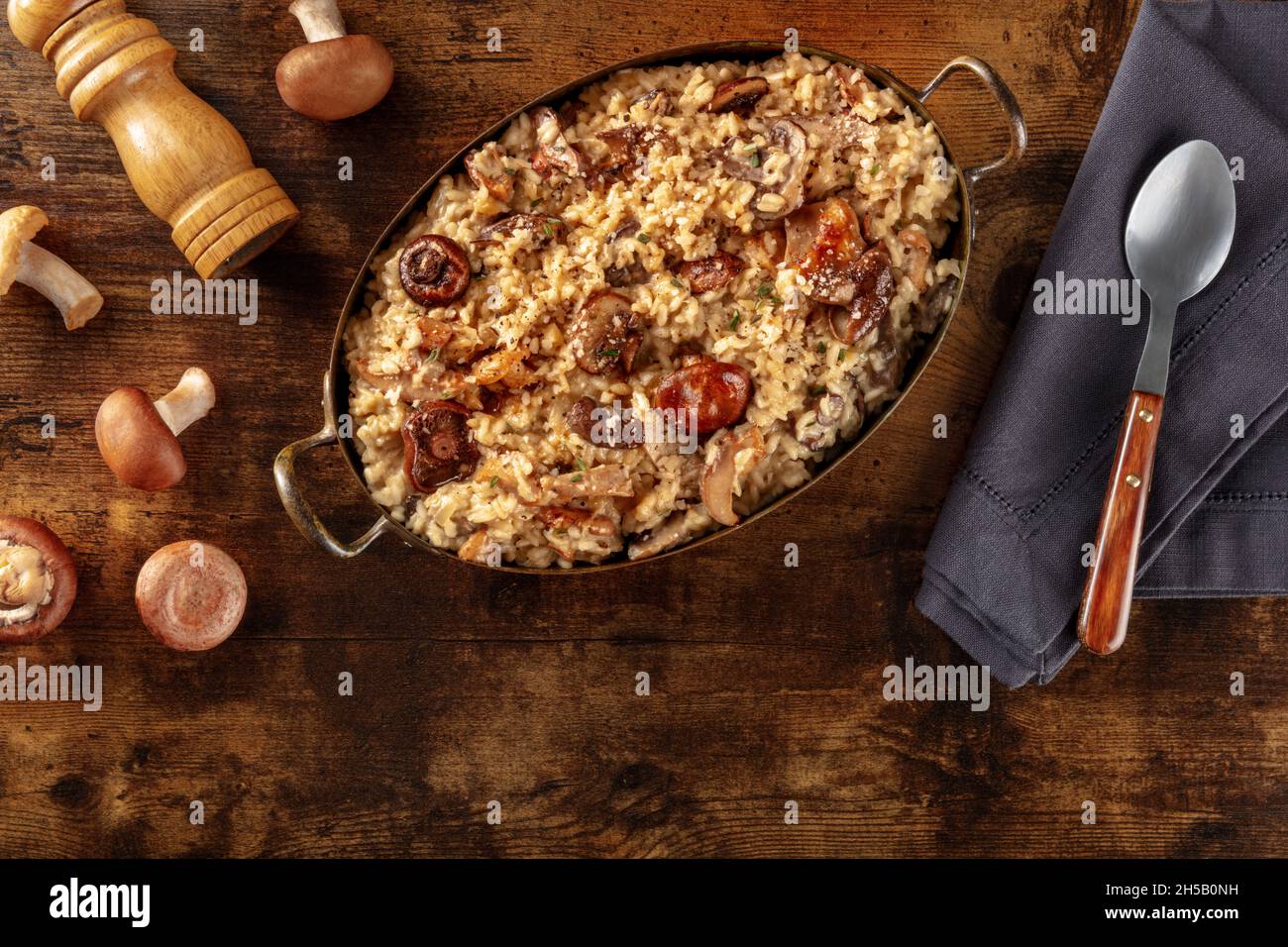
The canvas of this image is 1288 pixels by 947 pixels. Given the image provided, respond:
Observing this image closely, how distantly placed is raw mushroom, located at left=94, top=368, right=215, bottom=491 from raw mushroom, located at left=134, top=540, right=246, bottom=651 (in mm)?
214

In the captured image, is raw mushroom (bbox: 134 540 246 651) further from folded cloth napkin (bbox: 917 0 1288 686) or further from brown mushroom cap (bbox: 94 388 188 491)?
folded cloth napkin (bbox: 917 0 1288 686)

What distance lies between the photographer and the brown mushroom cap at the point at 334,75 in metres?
2.52

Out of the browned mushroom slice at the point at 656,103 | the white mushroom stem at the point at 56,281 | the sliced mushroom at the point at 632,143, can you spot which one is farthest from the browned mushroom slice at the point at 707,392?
the white mushroom stem at the point at 56,281

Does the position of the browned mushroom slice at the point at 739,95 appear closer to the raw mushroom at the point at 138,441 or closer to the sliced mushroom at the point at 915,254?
the sliced mushroom at the point at 915,254

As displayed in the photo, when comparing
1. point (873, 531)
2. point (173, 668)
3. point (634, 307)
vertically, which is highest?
point (634, 307)

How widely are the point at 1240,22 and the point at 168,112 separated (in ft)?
9.60

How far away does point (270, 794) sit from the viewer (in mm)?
2822

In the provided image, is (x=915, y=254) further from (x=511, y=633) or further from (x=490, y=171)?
(x=511, y=633)

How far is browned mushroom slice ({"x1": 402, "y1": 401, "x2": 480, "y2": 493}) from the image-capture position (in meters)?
2.30

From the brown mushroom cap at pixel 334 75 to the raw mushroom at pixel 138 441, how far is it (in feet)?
3.04

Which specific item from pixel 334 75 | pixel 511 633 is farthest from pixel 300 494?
pixel 334 75

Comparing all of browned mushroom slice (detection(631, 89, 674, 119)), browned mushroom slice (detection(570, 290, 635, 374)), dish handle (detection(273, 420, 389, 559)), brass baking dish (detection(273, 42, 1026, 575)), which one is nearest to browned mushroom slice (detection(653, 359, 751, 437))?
browned mushroom slice (detection(570, 290, 635, 374))
